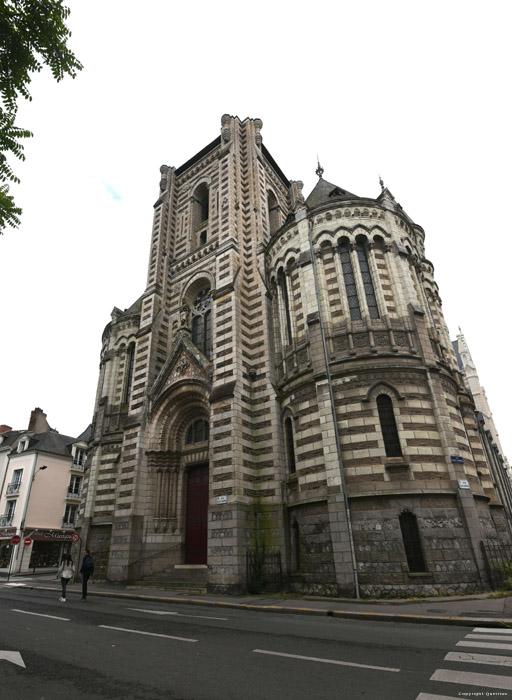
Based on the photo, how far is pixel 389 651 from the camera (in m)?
6.25

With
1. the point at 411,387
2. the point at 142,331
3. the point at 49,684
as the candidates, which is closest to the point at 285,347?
the point at 411,387

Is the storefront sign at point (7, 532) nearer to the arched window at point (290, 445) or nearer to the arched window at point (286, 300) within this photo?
the arched window at point (290, 445)

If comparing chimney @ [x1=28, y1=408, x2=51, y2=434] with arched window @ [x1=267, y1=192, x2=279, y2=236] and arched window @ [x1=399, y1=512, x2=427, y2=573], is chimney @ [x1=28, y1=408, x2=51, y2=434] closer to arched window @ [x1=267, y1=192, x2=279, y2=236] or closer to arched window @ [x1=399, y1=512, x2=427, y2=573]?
arched window @ [x1=267, y1=192, x2=279, y2=236]

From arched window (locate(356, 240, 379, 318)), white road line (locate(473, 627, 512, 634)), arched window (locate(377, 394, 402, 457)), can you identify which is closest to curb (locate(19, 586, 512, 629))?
white road line (locate(473, 627, 512, 634))

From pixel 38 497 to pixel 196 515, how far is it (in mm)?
25025

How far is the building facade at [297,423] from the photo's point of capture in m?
13.2

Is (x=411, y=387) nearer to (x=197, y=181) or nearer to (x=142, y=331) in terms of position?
(x=142, y=331)

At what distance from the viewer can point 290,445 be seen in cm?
1697

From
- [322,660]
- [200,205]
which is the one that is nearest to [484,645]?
[322,660]

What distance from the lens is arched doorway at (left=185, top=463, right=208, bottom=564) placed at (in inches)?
720

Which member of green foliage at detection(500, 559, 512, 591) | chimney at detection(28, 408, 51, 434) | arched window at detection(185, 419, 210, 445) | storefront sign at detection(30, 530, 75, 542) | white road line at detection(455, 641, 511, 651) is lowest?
white road line at detection(455, 641, 511, 651)

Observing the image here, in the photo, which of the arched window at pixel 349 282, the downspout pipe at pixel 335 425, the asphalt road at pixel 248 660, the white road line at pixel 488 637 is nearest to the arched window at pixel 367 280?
the arched window at pixel 349 282

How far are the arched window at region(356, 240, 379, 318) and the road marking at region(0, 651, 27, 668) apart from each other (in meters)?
15.1

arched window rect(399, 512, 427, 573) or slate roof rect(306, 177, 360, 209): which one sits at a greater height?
slate roof rect(306, 177, 360, 209)
